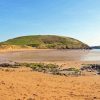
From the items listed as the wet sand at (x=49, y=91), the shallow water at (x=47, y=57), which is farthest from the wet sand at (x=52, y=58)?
the wet sand at (x=49, y=91)

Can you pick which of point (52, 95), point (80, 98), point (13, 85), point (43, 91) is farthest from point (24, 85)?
point (80, 98)

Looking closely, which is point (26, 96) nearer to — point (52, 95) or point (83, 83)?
point (52, 95)

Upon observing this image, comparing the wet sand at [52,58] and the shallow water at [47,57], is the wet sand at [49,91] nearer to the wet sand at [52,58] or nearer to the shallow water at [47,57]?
the wet sand at [52,58]

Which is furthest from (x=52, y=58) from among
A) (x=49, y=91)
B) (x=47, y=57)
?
(x=49, y=91)

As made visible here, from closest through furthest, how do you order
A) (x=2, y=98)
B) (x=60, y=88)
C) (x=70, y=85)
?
(x=2, y=98) < (x=60, y=88) < (x=70, y=85)

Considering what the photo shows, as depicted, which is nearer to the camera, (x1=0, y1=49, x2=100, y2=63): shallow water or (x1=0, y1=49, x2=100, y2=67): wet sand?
(x1=0, y1=49, x2=100, y2=67): wet sand

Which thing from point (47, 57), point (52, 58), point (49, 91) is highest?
point (47, 57)

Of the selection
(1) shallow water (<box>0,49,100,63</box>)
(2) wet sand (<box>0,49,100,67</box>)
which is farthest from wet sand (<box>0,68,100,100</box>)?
(1) shallow water (<box>0,49,100,63</box>)

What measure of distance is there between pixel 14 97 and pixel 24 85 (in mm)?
2907

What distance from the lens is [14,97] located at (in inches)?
517

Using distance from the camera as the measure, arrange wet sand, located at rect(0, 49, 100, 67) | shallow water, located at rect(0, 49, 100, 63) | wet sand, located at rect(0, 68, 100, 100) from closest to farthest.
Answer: wet sand, located at rect(0, 68, 100, 100) → wet sand, located at rect(0, 49, 100, 67) → shallow water, located at rect(0, 49, 100, 63)

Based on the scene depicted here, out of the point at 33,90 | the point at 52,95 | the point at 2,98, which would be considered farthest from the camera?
the point at 33,90

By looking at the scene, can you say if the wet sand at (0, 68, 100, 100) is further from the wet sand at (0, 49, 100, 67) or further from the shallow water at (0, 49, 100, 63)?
the shallow water at (0, 49, 100, 63)

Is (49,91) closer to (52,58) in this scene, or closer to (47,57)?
(52,58)
